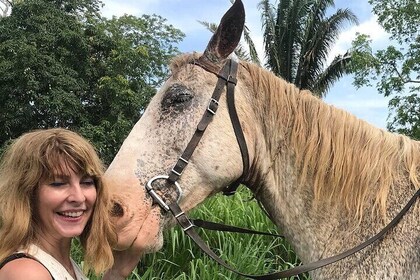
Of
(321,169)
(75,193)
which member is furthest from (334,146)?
(75,193)

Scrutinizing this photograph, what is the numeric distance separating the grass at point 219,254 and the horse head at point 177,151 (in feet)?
6.92

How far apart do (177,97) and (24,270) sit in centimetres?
128

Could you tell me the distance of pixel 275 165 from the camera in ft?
8.96

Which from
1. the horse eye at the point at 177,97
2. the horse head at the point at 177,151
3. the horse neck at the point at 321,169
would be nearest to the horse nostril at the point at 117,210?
the horse head at the point at 177,151

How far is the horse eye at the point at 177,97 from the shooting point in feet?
8.97

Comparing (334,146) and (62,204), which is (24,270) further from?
(334,146)

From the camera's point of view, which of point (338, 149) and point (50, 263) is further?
point (338, 149)

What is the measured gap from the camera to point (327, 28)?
2795 centimetres

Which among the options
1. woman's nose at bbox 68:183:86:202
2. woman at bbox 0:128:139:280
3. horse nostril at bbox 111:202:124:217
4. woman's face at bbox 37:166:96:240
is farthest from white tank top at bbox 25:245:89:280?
horse nostril at bbox 111:202:124:217

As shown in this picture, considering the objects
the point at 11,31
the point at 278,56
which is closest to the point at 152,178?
the point at 11,31

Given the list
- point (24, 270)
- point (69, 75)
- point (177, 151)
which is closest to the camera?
point (24, 270)

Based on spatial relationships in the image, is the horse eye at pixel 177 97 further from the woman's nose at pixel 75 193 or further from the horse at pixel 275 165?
the woman's nose at pixel 75 193

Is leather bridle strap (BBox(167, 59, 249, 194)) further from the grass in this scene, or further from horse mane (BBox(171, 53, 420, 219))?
the grass

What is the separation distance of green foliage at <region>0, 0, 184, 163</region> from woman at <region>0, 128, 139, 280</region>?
15.3 metres
